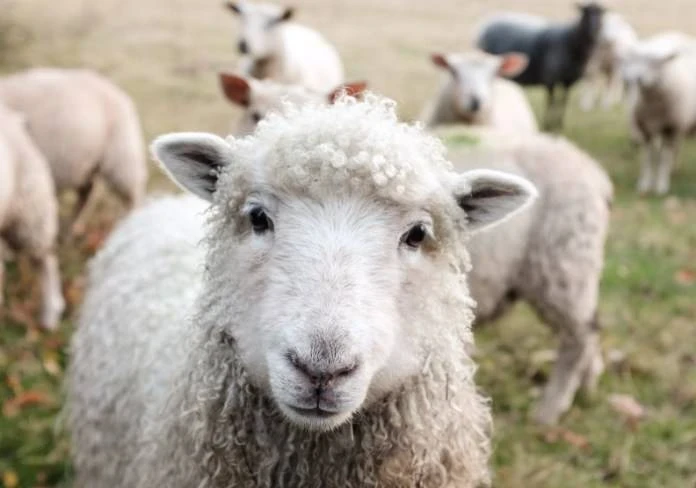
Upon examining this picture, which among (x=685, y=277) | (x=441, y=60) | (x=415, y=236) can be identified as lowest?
(x=685, y=277)

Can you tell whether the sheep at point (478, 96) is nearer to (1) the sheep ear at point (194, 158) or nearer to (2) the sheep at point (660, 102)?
(2) the sheep at point (660, 102)

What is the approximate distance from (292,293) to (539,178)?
8.41 feet

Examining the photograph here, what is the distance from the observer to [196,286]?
9.46ft

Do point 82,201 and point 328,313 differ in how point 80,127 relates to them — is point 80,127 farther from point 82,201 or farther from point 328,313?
point 328,313

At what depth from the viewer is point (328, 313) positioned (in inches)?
66.0

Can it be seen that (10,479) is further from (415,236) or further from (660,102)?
(660,102)

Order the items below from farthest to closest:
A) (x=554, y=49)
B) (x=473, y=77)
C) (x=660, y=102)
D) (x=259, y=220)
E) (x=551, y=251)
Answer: (x=554, y=49) < (x=660, y=102) < (x=473, y=77) < (x=551, y=251) < (x=259, y=220)

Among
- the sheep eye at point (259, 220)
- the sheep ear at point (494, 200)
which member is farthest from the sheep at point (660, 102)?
the sheep eye at point (259, 220)

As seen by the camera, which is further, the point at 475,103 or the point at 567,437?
the point at 475,103

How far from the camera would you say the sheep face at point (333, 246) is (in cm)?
170

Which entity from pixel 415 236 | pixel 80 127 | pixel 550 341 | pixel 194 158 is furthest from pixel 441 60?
pixel 415 236

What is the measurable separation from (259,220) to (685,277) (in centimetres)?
507

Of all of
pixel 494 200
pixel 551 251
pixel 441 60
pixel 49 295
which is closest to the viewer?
pixel 494 200

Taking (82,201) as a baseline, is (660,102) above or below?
above
